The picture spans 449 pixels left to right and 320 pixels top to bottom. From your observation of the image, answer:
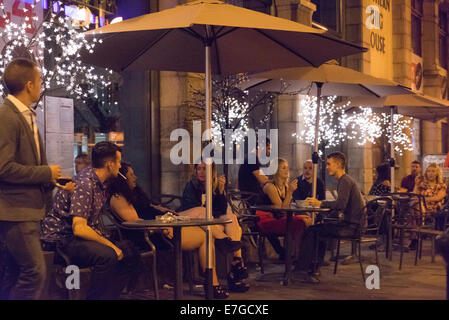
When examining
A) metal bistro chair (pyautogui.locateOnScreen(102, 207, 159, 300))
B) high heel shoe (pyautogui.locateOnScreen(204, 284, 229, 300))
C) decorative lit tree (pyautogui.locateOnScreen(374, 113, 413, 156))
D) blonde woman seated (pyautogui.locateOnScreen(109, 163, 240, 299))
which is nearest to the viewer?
metal bistro chair (pyautogui.locateOnScreen(102, 207, 159, 300))

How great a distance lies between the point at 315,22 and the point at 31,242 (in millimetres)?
13508

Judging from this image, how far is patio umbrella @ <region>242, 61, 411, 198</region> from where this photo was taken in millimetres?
8883

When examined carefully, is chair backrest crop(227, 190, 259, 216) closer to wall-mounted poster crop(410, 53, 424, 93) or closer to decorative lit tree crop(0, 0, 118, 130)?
decorative lit tree crop(0, 0, 118, 130)

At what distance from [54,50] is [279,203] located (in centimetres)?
326

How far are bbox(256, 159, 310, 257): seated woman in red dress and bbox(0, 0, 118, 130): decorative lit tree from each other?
→ 8.25 feet

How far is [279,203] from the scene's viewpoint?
9.07 metres

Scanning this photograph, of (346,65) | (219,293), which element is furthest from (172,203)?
(346,65)

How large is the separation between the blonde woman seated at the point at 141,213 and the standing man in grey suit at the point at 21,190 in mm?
2041

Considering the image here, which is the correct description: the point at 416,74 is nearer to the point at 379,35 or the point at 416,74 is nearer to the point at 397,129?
the point at 379,35

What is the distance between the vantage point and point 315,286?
815 cm

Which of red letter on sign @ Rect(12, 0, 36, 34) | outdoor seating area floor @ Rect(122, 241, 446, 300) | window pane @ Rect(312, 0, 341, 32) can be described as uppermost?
window pane @ Rect(312, 0, 341, 32)

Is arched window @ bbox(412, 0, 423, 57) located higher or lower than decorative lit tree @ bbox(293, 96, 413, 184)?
higher

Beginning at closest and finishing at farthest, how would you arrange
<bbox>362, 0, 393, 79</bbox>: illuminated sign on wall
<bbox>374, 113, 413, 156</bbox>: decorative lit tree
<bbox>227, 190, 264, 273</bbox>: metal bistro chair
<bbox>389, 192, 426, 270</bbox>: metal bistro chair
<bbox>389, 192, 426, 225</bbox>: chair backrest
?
<bbox>227, 190, 264, 273</bbox>: metal bistro chair → <bbox>389, 192, 426, 270</bbox>: metal bistro chair → <bbox>389, 192, 426, 225</bbox>: chair backrest → <bbox>374, 113, 413, 156</bbox>: decorative lit tree → <bbox>362, 0, 393, 79</bbox>: illuminated sign on wall

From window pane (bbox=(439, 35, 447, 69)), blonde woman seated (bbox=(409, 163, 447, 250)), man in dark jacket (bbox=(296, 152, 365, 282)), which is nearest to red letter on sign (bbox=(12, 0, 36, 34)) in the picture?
man in dark jacket (bbox=(296, 152, 365, 282))
